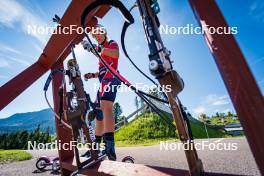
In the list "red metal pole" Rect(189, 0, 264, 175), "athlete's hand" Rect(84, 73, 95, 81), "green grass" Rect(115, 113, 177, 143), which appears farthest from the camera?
"green grass" Rect(115, 113, 177, 143)

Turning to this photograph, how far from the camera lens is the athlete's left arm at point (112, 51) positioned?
2531 mm

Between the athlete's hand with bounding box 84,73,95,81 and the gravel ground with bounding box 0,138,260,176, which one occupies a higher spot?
the athlete's hand with bounding box 84,73,95,81

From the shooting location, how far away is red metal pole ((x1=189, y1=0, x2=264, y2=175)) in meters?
0.57

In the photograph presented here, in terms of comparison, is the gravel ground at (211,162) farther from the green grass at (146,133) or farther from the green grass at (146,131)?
the green grass at (146,131)

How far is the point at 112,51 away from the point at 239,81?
2.13 metres

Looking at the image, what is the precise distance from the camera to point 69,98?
183 centimetres

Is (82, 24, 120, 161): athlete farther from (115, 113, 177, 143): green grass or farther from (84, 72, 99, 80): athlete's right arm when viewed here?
(115, 113, 177, 143): green grass

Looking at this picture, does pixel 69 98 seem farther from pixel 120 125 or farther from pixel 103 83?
pixel 120 125

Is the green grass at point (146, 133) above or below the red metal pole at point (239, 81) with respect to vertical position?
above

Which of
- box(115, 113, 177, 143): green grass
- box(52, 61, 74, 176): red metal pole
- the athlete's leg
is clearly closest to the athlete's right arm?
box(52, 61, 74, 176): red metal pole

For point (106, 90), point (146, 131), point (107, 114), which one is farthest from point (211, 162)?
point (146, 131)

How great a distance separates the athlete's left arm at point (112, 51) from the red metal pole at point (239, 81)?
6.30ft

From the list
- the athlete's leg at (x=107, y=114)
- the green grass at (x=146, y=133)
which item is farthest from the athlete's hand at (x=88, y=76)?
the green grass at (x=146, y=133)

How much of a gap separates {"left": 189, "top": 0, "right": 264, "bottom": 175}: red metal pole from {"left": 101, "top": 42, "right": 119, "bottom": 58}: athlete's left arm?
1922 mm
